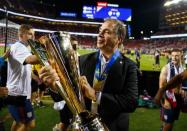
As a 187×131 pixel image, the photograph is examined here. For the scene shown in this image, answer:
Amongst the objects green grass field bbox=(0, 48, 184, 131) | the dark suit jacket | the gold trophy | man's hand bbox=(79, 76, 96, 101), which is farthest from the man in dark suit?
green grass field bbox=(0, 48, 184, 131)

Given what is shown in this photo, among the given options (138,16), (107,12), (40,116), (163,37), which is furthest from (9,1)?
(40,116)

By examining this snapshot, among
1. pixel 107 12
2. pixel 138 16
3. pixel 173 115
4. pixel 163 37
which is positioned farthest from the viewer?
pixel 138 16

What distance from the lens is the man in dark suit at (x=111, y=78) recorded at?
2.22 metres

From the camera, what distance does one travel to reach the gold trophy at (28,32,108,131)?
153cm

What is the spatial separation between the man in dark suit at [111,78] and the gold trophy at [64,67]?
0.57 m

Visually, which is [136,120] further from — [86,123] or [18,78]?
[86,123]

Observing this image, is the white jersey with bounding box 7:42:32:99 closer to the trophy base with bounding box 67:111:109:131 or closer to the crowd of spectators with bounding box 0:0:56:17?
the trophy base with bounding box 67:111:109:131

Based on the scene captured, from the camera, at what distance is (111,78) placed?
231cm

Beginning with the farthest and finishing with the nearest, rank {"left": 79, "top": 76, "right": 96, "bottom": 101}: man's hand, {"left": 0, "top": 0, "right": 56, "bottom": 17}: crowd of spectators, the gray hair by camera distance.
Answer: {"left": 0, "top": 0, "right": 56, "bottom": 17}: crowd of spectators
the gray hair
{"left": 79, "top": 76, "right": 96, "bottom": 101}: man's hand

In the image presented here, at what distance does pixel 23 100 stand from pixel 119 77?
2.95 meters

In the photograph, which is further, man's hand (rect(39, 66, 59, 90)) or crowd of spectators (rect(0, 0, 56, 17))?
crowd of spectators (rect(0, 0, 56, 17))

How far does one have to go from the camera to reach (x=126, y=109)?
2.29 m

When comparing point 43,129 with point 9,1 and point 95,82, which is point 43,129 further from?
point 9,1

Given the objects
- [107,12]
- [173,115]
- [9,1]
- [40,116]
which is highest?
[9,1]
